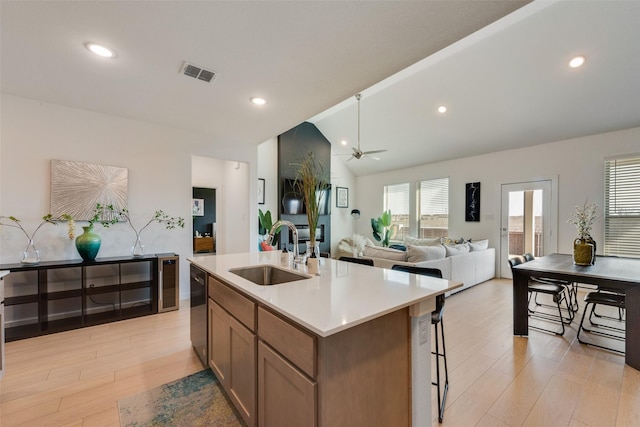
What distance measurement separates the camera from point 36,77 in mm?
2656

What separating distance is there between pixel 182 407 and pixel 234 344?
64 cm

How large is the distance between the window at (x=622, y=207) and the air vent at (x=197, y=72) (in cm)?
614

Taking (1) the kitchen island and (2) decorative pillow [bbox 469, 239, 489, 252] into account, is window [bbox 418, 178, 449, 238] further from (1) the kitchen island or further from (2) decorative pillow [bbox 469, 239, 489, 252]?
(1) the kitchen island

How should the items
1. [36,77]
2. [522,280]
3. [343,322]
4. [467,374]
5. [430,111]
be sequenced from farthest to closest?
[430,111]
[522,280]
[36,77]
[467,374]
[343,322]

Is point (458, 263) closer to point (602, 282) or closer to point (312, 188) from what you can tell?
point (602, 282)

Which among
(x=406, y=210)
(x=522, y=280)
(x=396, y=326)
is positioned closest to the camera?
(x=396, y=326)

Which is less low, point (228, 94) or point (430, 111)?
point (430, 111)

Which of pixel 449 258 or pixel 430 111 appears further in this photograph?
pixel 430 111

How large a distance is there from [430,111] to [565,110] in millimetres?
2016

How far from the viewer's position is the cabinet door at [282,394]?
1077mm

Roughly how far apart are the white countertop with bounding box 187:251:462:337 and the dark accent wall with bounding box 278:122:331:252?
16.1 ft

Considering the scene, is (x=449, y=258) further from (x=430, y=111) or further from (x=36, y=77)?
(x=36, y=77)

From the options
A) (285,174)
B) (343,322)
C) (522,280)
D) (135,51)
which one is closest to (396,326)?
(343,322)

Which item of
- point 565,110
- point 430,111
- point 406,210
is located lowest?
point 406,210
